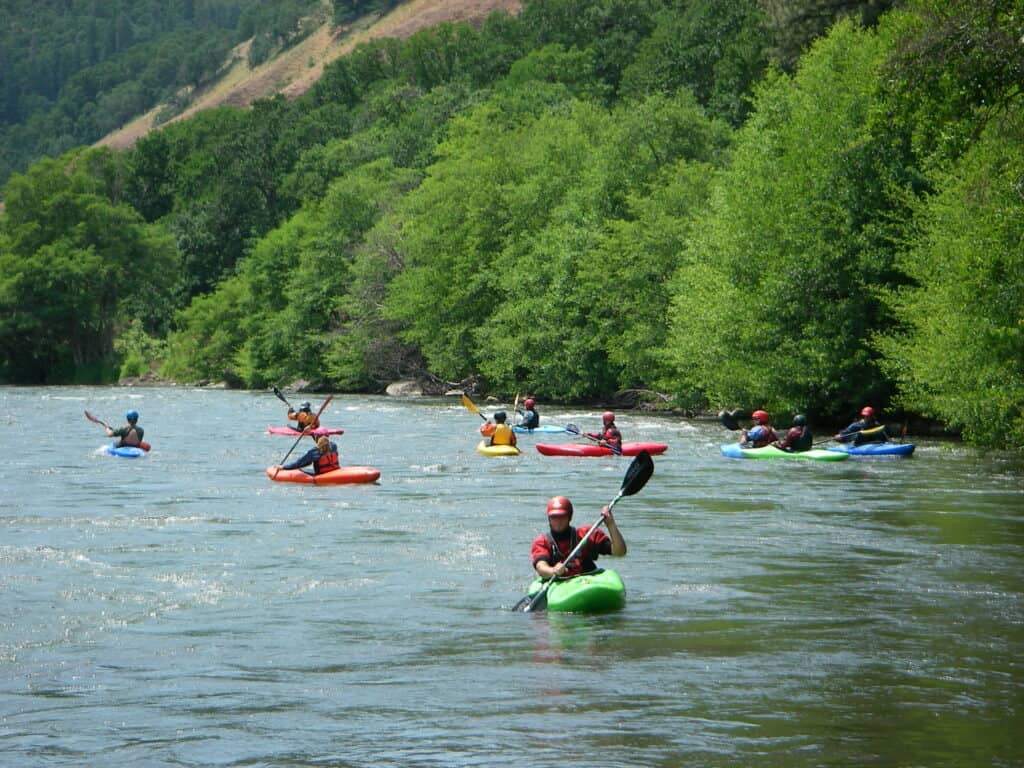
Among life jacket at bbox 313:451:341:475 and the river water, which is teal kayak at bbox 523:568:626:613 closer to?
the river water

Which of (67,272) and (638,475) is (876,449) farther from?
(67,272)

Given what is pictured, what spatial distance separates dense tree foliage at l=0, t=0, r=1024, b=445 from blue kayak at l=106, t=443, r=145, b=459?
48.7 feet

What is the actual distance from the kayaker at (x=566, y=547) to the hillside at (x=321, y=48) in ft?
431

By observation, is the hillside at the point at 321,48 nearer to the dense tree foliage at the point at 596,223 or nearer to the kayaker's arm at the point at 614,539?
the dense tree foliage at the point at 596,223

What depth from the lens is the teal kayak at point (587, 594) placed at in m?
13.9

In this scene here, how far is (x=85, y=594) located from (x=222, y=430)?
25.1m

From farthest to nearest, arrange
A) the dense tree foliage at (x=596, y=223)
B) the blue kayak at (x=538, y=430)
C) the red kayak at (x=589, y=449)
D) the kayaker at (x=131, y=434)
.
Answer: the blue kayak at (x=538, y=430), the kayaker at (x=131, y=434), the red kayak at (x=589, y=449), the dense tree foliage at (x=596, y=223)

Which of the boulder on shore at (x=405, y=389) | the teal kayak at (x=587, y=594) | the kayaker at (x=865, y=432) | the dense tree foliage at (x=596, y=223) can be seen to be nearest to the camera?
the teal kayak at (x=587, y=594)

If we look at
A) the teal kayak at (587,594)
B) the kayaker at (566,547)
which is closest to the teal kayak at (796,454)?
the kayaker at (566,547)

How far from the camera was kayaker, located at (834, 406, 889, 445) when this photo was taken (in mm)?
30172

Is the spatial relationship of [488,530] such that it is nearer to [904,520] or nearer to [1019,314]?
[904,520]

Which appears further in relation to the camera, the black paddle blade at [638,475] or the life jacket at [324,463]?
the life jacket at [324,463]

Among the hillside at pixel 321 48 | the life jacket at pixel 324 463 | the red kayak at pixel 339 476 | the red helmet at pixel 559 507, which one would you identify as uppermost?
the hillside at pixel 321 48

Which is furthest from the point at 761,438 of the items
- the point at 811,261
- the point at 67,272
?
the point at 67,272
